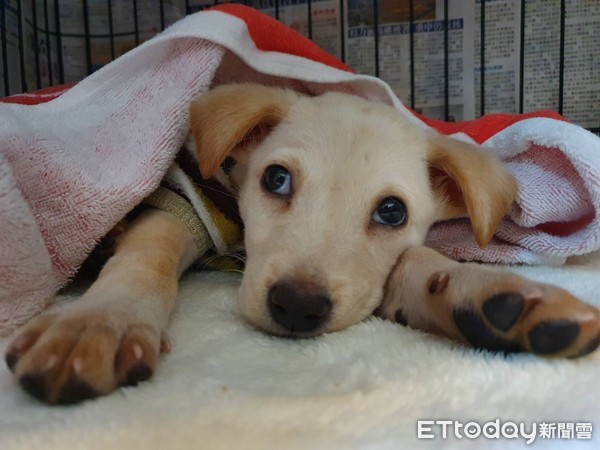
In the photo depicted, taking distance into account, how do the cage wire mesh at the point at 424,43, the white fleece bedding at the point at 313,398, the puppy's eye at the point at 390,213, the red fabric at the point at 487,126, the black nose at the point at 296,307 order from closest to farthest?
the white fleece bedding at the point at 313,398 → the black nose at the point at 296,307 → the puppy's eye at the point at 390,213 → the red fabric at the point at 487,126 → the cage wire mesh at the point at 424,43

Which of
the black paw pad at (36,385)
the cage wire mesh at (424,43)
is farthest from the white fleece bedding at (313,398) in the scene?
the cage wire mesh at (424,43)

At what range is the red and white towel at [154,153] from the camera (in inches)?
36.0

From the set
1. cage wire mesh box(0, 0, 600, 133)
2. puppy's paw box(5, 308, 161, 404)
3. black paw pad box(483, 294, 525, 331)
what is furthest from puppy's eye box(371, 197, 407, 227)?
cage wire mesh box(0, 0, 600, 133)

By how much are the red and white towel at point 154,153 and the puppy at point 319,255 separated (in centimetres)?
7

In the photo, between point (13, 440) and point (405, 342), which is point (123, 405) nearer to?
point (13, 440)

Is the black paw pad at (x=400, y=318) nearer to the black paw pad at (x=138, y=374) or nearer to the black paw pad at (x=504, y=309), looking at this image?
the black paw pad at (x=504, y=309)

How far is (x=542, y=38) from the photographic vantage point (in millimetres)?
2326

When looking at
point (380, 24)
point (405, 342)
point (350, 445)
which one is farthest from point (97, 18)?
point (350, 445)

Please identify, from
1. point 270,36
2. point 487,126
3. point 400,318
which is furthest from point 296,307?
point 487,126

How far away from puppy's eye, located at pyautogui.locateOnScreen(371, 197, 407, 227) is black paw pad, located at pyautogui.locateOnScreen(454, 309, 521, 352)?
0.30 metres

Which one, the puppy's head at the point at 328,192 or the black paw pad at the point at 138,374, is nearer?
the black paw pad at the point at 138,374

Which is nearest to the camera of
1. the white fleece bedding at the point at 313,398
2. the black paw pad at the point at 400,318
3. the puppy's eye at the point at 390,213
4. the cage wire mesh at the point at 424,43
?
the white fleece bedding at the point at 313,398

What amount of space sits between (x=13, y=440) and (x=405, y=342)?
47 cm

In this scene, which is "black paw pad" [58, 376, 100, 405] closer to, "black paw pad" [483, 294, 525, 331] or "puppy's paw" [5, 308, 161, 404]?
"puppy's paw" [5, 308, 161, 404]
